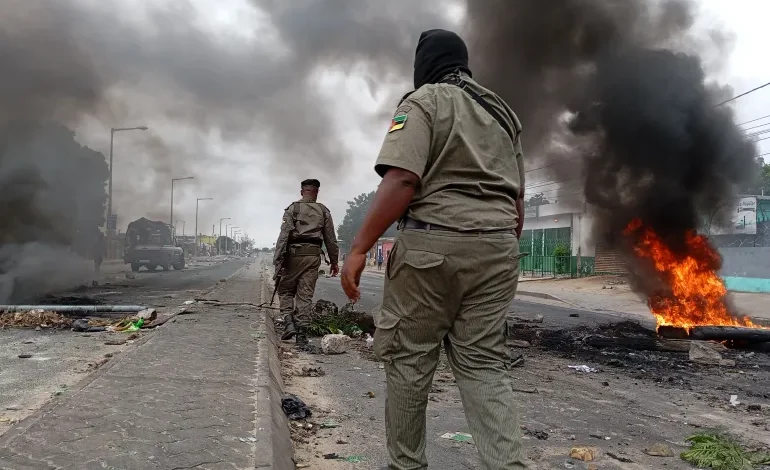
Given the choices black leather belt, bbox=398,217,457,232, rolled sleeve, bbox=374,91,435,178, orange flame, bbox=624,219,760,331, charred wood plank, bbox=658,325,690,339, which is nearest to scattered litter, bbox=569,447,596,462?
black leather belt, bbox=398,217,457,232

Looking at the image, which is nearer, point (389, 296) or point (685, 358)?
point (389, 296)

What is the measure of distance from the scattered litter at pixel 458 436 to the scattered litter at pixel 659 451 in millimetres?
921

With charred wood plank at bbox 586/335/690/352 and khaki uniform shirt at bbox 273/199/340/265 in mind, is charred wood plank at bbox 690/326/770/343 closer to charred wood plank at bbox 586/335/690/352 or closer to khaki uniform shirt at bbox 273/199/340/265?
charred wood plank at bbox 586/335/690/352

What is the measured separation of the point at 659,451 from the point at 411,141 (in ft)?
7.34

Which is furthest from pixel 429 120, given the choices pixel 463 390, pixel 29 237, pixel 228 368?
pixel 29 237

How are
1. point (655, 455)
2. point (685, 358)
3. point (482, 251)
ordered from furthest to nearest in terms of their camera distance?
point (685, 358), point (655, 455), point (482, 251)

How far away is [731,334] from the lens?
6336mm

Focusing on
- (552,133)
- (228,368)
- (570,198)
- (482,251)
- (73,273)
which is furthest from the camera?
(570,198)

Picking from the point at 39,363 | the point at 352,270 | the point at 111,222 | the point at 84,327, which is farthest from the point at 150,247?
the point at 352,270

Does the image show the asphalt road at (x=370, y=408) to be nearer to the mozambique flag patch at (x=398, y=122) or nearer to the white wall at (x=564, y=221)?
the mozambique flag patch at (x=398, y=122)

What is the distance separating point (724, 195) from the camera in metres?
11.0

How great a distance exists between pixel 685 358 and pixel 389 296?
5.24m

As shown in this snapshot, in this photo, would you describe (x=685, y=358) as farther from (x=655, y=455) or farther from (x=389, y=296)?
(x=389, y=296)

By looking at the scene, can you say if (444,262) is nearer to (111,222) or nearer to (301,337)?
(301,337)
